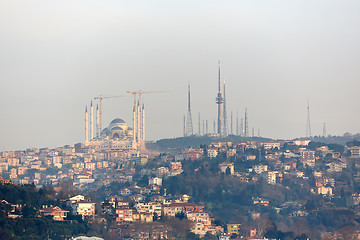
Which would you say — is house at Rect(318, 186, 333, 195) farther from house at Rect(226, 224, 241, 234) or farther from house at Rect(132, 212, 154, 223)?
house at Rect(132, 212, 154, 223)

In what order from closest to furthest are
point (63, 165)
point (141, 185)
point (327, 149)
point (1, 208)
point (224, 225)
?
point (1, 208)
point (224, 225)
point (141, 185)
point (327, 149)
point (63, 165)

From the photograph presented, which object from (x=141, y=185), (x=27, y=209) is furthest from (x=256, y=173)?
(x=27, y=209)

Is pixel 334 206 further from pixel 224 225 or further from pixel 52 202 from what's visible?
pixel 52 202

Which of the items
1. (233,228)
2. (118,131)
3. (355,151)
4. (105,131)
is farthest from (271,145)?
(233,228)

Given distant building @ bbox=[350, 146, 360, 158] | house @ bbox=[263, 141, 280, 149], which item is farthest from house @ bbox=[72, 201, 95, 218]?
house @ bbox=[263, 141, 280, 149]

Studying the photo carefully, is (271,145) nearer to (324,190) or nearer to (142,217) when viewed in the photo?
(324,190)
